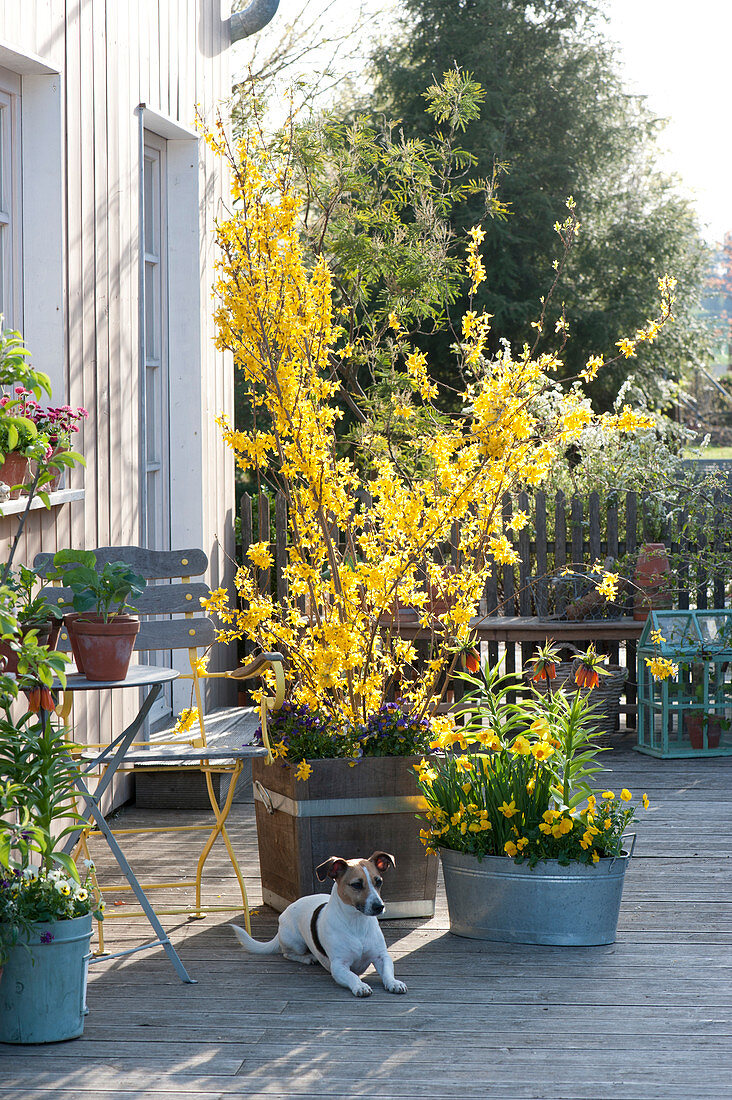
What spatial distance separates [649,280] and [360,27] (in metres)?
5.01

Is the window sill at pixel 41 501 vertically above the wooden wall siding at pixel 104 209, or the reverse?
the wooden wall siding at pixel 104 209

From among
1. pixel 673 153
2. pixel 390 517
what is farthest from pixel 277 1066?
pixel 673 153

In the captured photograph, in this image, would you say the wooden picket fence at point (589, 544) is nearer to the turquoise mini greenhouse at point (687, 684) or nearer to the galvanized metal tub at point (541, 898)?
the turquoise mini greenhouse at point (687, 684)

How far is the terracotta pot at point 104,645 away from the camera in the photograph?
9.32ft

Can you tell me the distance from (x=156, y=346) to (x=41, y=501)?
205 centimetres

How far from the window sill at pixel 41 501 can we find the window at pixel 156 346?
1346 mm

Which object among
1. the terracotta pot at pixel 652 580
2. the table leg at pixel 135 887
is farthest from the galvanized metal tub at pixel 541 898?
the terracotta pot at pixel 652 580

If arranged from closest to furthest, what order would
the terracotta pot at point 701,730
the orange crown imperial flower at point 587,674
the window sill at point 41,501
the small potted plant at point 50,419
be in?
the window sill at point 41,501 < the small potted plant at point 50,419 < the orange crown imperial flower at point 587,674 < the terracotta pot at point 701,730

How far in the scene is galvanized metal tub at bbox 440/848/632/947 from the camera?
3385 mm

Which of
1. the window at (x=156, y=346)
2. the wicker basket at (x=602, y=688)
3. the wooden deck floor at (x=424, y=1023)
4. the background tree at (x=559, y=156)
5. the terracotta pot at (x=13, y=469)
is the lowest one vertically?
the wooden deck floor at (x=424, y=1023)

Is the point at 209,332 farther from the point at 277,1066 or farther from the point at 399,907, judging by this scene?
the point at 277,1066

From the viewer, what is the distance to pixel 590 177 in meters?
15.9

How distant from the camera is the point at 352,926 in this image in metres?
3.15

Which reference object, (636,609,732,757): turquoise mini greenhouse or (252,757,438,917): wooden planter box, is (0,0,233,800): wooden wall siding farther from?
(636,609,732,757): turquoise mini greenhouse
